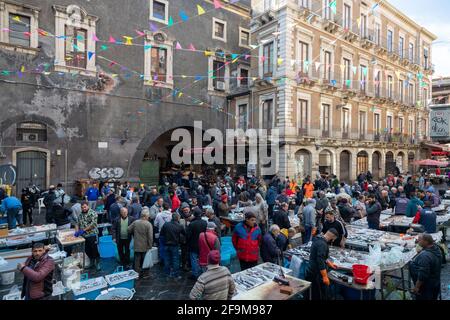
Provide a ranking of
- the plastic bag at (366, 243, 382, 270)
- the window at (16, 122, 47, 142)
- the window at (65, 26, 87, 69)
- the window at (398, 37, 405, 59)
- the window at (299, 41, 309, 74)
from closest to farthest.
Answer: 1. the plastic bag at (366, 243, 382, 270)
2. the window at (16, 122, 47, 142)
3. the window at (65, 26, 87, 69)
4. the window at (299, 41, 309, 74)
5. the window at (398, 37, 405, 59)

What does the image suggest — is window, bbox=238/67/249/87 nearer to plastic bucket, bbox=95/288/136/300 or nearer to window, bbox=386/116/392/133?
window, bbox=386/116/392/133

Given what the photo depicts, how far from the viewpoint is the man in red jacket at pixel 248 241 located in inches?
229

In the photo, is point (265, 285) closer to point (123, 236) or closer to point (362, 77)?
point (123, 236)

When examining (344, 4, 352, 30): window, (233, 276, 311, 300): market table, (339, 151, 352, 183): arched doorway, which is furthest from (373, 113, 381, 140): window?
(233, 276, 311, 300): market table

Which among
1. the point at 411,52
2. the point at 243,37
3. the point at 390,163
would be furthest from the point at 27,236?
the point at 411,52

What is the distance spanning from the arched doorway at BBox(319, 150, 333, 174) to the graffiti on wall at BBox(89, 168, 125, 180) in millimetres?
14537

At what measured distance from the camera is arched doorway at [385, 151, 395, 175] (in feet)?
92.1

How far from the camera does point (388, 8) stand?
2689 cm

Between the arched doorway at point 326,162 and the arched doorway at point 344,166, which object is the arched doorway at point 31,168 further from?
the arched doorway at point 344,166

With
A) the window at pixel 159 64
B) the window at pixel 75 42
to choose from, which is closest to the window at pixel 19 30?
the window at pixel 75 42

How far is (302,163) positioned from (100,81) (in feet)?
48.3

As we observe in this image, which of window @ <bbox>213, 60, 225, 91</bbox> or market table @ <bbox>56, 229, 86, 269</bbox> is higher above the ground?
window @ <bbox>213, 60, 225, 91</bbox>

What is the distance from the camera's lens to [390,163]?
93.3 ft

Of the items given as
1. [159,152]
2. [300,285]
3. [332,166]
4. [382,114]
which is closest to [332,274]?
[300,285]
